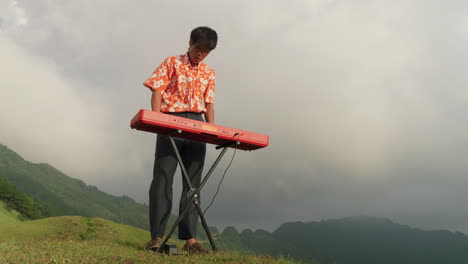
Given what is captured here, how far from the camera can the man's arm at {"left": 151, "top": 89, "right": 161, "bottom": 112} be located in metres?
4.47

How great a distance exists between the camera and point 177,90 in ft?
15.4

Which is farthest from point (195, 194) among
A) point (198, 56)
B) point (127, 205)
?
point (127, 205)

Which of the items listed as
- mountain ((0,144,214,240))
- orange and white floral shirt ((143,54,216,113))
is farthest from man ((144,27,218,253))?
mountain ((0,144,214,240))

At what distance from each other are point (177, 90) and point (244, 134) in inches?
42.5

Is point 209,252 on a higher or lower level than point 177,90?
lower

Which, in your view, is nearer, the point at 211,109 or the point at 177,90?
the point at 177,90

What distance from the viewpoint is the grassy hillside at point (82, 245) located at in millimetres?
3468

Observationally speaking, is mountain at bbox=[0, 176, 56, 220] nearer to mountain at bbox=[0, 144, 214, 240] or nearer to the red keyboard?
the red keyboard

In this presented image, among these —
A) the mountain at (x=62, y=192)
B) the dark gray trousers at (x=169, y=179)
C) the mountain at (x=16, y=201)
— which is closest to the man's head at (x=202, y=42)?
the dark gray trousers at (x=169, y=179)

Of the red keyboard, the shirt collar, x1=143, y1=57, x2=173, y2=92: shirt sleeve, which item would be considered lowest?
the red keyboard

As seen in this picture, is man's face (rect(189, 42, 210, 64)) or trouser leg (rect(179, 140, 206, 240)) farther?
trouser leg (rect(179, 140, 206, 240))

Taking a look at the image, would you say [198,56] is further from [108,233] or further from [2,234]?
[2,234]

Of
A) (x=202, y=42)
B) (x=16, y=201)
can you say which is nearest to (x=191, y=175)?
(x=202, y=42)

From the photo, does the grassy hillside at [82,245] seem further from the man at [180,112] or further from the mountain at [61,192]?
the mountain at [61,192]
